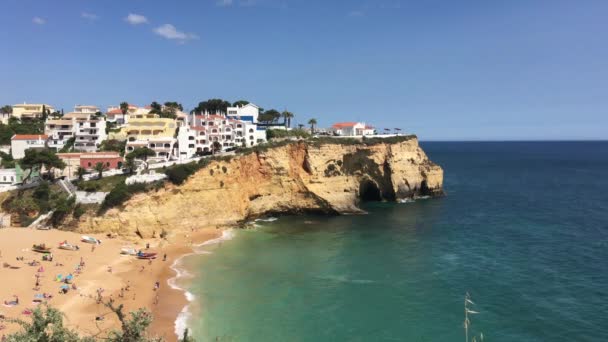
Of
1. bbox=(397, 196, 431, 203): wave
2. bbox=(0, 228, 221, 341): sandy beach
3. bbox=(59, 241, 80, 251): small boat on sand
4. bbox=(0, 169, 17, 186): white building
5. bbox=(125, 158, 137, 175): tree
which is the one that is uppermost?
bbox=(125, 158, 137, 175): tree

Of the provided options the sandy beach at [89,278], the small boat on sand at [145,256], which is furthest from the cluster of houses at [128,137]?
the small boat on sand at [145,256]

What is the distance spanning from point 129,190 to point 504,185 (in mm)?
82888

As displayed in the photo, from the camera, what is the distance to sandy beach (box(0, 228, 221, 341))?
89.7ft

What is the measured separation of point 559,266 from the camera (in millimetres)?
36594

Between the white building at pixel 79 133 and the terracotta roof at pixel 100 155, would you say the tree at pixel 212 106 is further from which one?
the terracotta roof at pixel 100 155

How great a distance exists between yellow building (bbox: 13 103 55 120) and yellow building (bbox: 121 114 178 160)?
3553cm

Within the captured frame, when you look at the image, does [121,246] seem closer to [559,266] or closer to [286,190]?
[286,190]

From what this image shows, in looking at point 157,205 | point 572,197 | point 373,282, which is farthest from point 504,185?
point 157,205

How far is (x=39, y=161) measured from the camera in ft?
161

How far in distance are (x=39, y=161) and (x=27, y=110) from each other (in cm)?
5798

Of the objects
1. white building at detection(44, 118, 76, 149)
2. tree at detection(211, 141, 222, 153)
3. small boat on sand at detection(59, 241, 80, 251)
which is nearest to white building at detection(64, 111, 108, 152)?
white building at detection(44, 118, 76, 149)

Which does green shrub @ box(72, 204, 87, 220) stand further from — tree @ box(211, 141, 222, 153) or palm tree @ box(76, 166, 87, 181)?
tree @ box(211, 141, 222, 153)

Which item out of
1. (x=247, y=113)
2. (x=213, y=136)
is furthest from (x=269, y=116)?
(x=213, y=136)

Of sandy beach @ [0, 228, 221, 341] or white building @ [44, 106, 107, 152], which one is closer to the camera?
sandy beach @ [0, 228, 221, 341]
